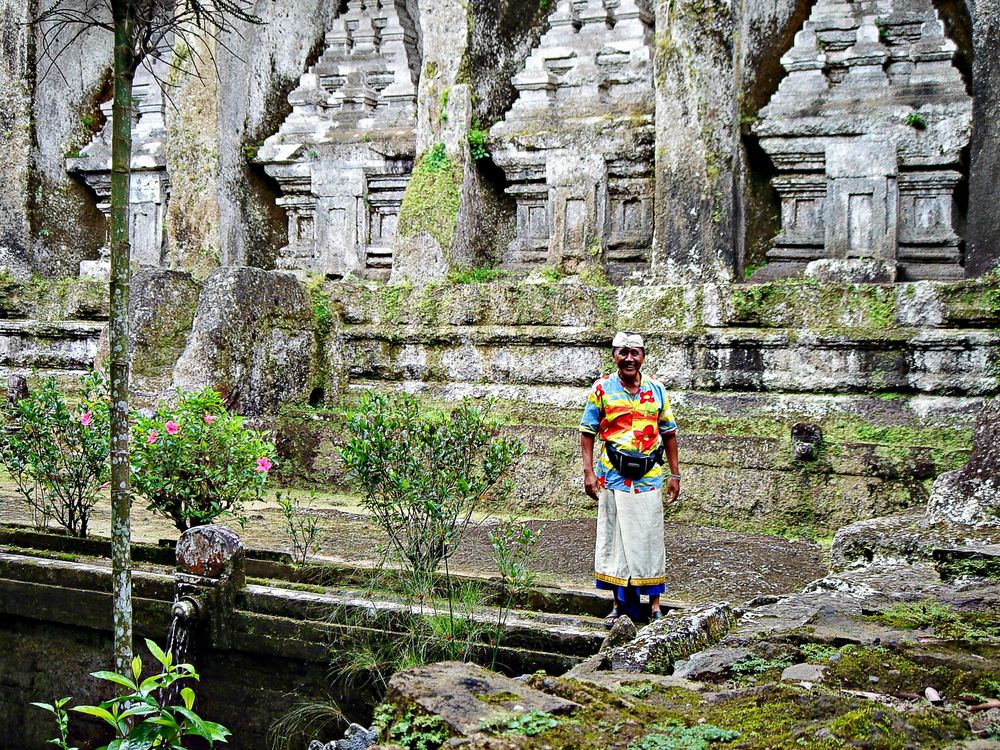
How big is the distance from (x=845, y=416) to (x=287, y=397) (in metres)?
4.40

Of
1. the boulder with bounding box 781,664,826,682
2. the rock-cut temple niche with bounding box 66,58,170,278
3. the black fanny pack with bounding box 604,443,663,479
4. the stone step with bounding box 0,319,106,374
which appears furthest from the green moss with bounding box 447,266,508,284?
the boulder with bounding box 781,664,826,682

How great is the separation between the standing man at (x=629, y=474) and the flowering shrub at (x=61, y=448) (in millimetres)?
2934

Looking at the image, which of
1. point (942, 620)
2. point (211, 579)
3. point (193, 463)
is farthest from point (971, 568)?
point (193, 463)

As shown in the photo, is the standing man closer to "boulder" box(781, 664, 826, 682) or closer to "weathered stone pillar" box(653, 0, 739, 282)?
"boulder" box(781, 664, 826, 682)

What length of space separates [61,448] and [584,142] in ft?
20.0

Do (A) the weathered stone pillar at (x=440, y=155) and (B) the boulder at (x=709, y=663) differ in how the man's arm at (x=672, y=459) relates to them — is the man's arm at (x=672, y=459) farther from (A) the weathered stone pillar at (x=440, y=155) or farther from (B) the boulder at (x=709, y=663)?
(A) the weathered stone pillar at (x=440, y=155)

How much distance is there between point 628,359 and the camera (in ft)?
18.0

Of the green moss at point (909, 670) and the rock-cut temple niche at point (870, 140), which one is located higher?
the rock-cut temple niche at point (870, 140)

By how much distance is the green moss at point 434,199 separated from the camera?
36.2 feet

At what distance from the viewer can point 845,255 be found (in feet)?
33.1

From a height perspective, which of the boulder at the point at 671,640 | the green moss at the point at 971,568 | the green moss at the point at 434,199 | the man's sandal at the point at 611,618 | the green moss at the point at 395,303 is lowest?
the man's sandal at the point at 611,618

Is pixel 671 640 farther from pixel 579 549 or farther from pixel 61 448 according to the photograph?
pixel 61 448

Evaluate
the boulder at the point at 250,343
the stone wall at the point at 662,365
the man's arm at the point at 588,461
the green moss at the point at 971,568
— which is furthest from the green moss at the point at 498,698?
the boulder at the point at 250,343

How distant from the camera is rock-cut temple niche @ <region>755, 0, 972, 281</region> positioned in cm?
991
